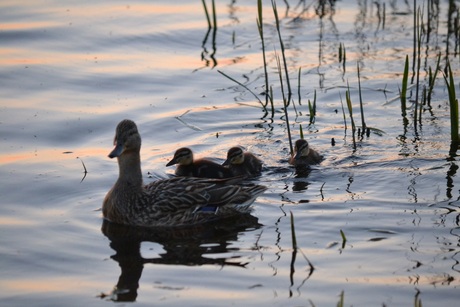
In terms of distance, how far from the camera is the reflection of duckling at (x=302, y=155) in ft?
29.6

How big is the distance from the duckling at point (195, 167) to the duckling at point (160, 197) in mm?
842

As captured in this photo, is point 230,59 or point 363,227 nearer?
point 363,227

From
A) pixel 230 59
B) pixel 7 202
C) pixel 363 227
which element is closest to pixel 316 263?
pixel 363 227

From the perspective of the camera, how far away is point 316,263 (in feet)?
21.4

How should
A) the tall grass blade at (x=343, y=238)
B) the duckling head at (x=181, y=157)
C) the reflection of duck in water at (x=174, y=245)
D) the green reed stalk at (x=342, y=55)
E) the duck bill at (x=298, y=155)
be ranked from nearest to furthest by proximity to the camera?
the reflection of duck in water at (x=174, y=245), the tall grass blade at (x=343, y=238), the duckling head at (x=181, y=157), the duck bill at (x=298, y=155), the green reed stalk at (x=342, y=55)

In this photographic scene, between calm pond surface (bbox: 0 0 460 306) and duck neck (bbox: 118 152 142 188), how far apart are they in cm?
39

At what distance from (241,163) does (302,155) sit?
0.60 metres

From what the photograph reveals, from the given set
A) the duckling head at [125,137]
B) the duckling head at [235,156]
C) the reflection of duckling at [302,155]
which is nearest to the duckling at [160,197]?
the duckling head at [125,137]

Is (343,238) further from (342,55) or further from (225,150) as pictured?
(342,55)

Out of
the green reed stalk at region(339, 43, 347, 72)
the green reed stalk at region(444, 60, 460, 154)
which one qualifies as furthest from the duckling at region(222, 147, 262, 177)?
the green reed stalk at region(339, 43, 347, 72)

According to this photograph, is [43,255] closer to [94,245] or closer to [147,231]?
[94,245]

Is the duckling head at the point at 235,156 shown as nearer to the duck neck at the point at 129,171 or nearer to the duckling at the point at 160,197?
the duckling at the point at 160,197

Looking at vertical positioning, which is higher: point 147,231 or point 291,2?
point 291,2

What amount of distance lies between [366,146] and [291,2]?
5.74 metres
